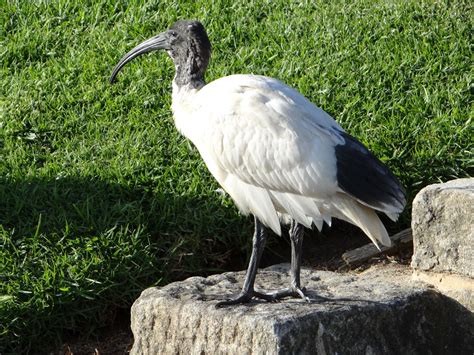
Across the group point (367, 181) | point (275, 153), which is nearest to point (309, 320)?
point (367, 181)

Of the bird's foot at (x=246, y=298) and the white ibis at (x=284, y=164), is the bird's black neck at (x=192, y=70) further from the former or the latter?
the bird's foot at (x=246, y=298)

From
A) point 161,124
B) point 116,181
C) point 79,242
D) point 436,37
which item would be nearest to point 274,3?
point 436,37

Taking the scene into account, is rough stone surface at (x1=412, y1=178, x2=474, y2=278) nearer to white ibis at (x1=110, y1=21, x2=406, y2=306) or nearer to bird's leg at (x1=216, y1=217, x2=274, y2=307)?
white ibis at (x1=110, y1=21, x2=406, y2=306)

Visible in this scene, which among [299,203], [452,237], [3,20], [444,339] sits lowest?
[444,339]

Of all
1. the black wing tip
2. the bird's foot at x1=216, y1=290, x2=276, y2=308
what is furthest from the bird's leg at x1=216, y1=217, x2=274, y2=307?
the black wing tip

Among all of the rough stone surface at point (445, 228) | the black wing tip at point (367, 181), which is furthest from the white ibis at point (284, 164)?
the rough stone surface at point (445, 228)

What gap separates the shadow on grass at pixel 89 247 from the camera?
4.80 metres

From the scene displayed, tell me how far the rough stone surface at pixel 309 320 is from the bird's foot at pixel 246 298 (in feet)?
0.10

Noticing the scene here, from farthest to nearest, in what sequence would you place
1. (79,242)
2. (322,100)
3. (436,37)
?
1. (436,37)
2. (322,100)
3. (79,242)

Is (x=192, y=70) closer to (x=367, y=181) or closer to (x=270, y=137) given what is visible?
(x=270, y=137)

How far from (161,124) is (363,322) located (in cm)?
235

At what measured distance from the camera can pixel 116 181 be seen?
215 inches

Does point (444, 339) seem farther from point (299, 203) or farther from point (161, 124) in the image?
point (161, 124)

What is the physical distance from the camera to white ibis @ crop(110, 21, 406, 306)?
4047mm
